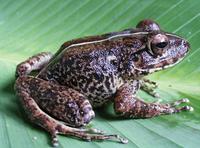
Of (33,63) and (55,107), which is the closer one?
(55,107)

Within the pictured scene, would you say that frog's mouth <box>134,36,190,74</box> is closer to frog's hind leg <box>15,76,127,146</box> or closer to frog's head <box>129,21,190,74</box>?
frog's head <box>129,21,190,74</box>

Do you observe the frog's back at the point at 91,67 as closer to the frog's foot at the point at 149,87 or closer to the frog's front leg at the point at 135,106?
the frog's front leg at the point at 135,106

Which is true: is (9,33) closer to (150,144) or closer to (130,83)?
(130,83)

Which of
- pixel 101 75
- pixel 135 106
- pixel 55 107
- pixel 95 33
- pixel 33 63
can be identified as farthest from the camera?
pixel 95 33

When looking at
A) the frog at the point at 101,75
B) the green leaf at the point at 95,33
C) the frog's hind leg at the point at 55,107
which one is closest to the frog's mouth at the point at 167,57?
the frog at the point at 101,75

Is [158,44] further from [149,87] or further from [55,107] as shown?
[55,107]

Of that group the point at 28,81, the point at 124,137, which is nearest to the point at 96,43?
the point at 28,81

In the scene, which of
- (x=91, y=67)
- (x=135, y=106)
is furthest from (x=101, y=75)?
(x=135, y=106)
